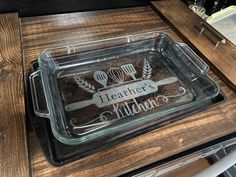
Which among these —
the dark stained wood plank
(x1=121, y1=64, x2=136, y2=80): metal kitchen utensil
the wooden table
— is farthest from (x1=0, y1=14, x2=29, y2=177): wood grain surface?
the dark stained wood plank

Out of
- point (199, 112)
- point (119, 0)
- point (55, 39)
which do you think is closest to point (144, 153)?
point (199, 112)

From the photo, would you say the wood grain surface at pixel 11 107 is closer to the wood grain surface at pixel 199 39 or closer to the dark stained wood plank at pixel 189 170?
the wood grain surface at pixel 199 39

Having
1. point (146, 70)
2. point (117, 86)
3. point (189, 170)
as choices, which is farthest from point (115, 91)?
point (189, 170)

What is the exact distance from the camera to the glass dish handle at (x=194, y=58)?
57 cm

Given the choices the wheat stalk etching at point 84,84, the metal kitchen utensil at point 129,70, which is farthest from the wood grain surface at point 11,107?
the metal kitchen utensil at point 129,70

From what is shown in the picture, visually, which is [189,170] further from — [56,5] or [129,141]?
[56,5]

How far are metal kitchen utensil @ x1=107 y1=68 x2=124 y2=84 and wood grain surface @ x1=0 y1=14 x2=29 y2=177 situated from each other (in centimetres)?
22

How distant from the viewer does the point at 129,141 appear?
409 millimetres

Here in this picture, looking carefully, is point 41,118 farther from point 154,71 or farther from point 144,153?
point 154,71

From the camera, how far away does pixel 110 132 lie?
1.33 ft

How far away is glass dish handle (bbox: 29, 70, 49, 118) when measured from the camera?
1.31ft

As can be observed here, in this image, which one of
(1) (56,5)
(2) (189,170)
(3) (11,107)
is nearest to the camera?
(3) (11,107)

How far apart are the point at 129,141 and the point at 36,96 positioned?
8.3 inches

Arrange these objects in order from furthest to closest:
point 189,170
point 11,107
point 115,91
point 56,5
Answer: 1. point 189,170
2. point 56,5
3. point 115,91
4. point 11,107
